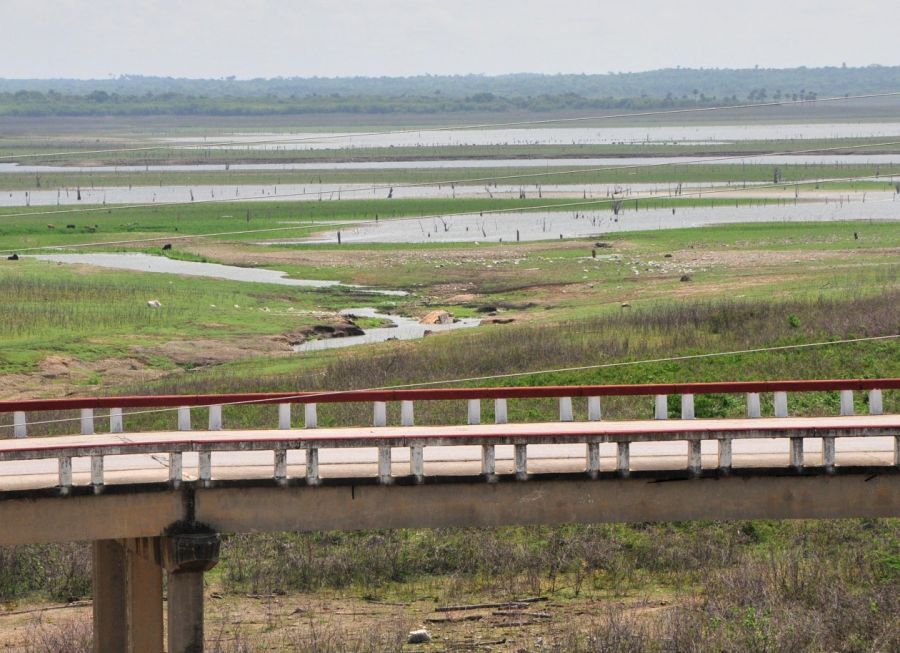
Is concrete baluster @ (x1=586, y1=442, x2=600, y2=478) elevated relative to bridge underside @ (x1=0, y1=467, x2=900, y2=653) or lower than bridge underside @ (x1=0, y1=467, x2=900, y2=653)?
elevated

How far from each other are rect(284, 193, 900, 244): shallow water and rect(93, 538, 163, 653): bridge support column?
74.0 meters

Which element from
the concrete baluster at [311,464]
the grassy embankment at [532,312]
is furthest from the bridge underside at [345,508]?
the grassy embankment at [532,312]

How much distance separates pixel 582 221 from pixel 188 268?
35.8 metres

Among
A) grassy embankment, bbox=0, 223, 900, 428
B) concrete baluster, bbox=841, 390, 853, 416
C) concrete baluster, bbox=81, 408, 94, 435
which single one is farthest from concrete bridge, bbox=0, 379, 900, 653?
grassy embankment, bbox=0, 223, 900, 428

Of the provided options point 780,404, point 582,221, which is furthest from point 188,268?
point 780,404

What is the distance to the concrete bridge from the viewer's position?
79.2 feet

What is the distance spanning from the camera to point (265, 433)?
2711cm

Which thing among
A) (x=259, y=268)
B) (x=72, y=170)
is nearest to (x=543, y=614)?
(x=259, y=268)

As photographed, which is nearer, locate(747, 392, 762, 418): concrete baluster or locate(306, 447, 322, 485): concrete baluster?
locate(306, 447, 322, 485): concrete baluster

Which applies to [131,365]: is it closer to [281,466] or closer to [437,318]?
[437,318]

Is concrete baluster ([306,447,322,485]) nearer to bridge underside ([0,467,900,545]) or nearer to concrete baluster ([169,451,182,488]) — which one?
bridge underside ([0,467,900,545])

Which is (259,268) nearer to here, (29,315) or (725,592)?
(29,315)

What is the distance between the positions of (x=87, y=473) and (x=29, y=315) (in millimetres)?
39546

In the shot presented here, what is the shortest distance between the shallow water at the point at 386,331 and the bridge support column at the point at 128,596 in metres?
34.8
